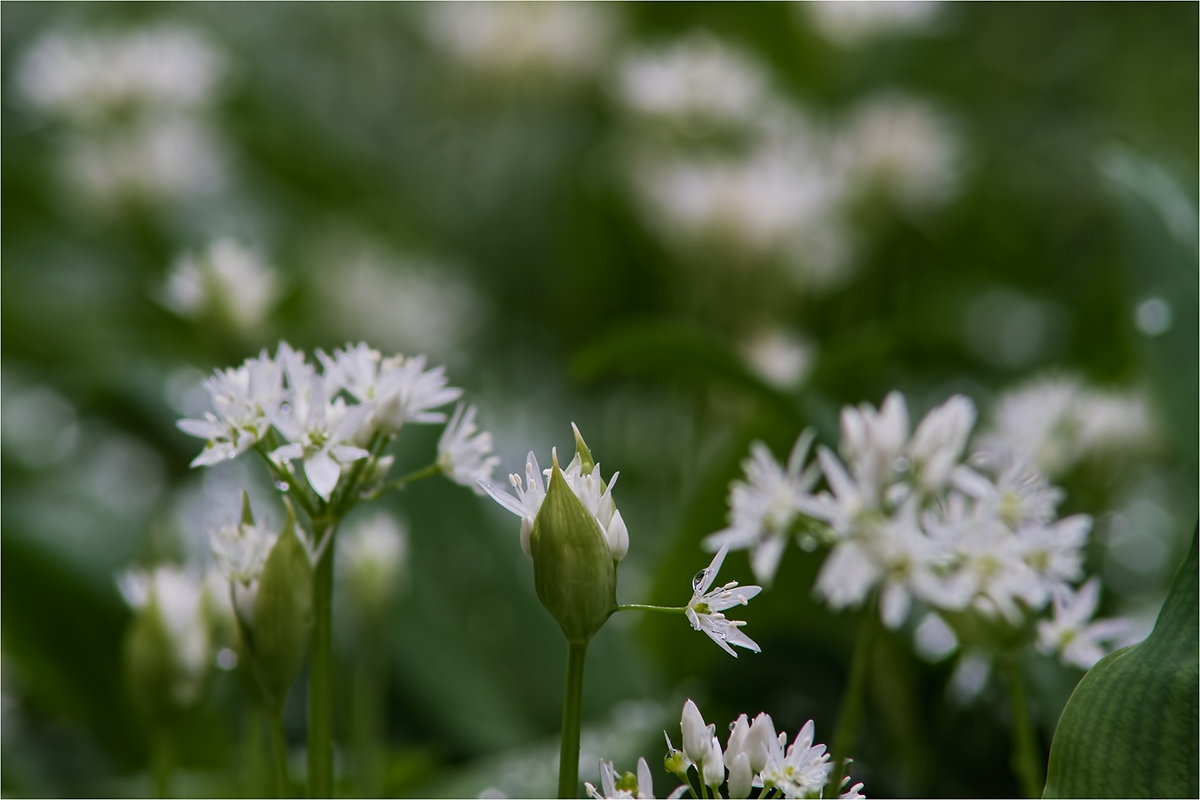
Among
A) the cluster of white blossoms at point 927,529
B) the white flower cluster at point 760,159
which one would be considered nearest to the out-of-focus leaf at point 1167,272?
the cluster of white blossoms at point 927,529

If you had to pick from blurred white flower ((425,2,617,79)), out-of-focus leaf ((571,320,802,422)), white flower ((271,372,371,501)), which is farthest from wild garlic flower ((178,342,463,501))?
blurred white flower ((425,2,617,79))

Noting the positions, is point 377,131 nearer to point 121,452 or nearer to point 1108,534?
point 121,452

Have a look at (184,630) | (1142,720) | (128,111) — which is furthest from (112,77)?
(1142,720)

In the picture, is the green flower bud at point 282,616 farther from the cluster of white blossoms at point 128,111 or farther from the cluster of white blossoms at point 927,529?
the cluster of white blossoms at point 128,111

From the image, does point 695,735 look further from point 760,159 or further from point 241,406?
point 760,159

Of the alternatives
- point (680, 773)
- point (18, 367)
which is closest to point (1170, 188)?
point (680, 773)

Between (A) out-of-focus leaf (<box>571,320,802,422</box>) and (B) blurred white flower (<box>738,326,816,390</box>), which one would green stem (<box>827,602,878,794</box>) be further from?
(B) blurred white flower (<box>738,326,816,390</box>)
